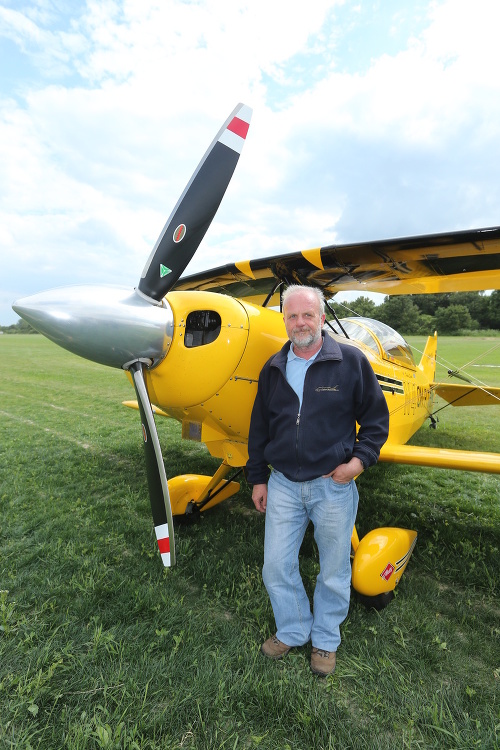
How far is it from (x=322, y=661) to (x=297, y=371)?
62.3 inches

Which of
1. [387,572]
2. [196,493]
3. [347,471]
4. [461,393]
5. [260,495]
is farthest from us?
[461,393]

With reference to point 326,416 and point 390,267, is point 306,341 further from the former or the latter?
point 390,267

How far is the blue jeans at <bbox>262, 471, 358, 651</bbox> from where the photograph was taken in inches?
84.1

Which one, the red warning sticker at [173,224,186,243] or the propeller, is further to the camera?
the red warning sticker at [173,224,186,243]

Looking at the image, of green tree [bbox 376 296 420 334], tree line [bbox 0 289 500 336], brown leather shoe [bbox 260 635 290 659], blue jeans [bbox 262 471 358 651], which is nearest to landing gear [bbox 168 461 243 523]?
blue jeans [bbox 262 471 358 651]

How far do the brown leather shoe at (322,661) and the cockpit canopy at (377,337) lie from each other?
9.35 ft

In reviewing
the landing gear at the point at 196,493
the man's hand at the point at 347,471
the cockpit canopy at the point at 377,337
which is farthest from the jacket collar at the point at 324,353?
the cockpit canopy at the point at 377,337

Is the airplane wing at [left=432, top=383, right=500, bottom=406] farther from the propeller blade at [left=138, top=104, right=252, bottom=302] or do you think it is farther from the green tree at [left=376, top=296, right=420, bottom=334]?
the green tree at [left=376, top=296, right=420, bottom=334]

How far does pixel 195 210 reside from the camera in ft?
7.52

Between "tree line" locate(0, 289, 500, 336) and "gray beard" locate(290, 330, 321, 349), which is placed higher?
"gray beard" locate(290, 330, 321, 349)

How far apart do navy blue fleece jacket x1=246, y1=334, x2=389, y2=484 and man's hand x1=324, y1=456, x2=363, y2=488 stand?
3cm

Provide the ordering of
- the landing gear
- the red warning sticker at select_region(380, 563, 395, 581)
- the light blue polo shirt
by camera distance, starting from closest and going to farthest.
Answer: the light blue polo shirt
the red warning sticker at select_region(380, 563, 395, 581)
the landing gear

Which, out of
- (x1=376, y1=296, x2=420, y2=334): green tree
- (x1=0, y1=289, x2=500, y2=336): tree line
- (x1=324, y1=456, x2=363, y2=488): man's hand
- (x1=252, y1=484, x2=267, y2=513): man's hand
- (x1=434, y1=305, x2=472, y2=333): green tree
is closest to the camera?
(x1=324, y1=456, x2=363, y2=488): man's hand

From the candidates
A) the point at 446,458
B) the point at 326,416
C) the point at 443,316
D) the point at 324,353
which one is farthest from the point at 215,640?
the point at 443,316
